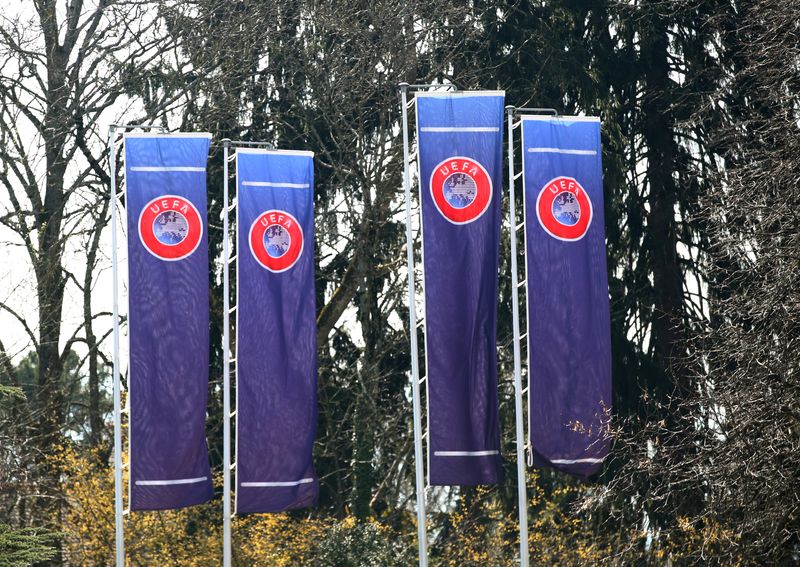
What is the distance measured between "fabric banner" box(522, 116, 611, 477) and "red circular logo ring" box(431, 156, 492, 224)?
45cm

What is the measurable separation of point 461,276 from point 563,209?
122 cm

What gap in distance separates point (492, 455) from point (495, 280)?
5.39ft

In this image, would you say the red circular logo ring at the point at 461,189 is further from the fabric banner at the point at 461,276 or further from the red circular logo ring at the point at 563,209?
the red circular logo ring at the point at 563,209

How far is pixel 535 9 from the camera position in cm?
2147

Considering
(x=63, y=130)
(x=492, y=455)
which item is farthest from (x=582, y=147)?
(x=63, y=130)

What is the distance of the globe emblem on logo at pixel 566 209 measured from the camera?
13383 mm

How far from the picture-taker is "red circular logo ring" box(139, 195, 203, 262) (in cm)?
1360

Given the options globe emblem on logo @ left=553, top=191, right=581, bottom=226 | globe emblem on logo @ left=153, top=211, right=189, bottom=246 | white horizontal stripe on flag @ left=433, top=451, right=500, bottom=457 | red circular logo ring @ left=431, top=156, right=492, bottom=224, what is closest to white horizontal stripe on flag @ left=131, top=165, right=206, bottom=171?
globe emblem on logo @ left=153, top=211, right=189, bottom=246

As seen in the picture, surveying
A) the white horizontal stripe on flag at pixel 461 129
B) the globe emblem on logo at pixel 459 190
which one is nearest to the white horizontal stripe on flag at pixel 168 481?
the globe emblem on logo at pixel 459 190

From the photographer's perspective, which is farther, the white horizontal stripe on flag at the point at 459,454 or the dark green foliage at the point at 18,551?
the white horizontal stripe on flag at the point at 459,454

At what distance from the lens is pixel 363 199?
2117cm

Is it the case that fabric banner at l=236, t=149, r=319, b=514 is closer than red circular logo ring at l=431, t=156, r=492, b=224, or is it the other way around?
red circular logo ring at l=431, t=156, r=492, b=224

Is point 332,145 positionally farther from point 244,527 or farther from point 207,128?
point 244,527

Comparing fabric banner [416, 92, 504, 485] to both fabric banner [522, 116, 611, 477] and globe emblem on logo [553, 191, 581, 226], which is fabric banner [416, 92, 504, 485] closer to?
fabric banner [522, 116, 611, 477]
